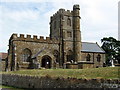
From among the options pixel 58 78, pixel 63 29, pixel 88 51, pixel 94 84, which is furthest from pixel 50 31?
pixel 94 84

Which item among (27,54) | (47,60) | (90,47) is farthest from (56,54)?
(90,47)

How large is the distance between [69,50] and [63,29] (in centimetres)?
458

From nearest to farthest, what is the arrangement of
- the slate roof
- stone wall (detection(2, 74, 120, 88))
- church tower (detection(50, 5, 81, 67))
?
1. stone wall (detection(2, 74, 120, 88))
2. church tower (detection(50, 5, 81, 67))
3. the slate roof

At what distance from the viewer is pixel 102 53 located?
50.1 metres

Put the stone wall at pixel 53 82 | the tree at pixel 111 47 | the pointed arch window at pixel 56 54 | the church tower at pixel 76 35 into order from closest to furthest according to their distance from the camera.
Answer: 1. the stone wall at pixel 53 82
2. the pointed arch window at pixel 56 54
3. the church tower at pixel 76 35
4. the tree at pixel 111 47

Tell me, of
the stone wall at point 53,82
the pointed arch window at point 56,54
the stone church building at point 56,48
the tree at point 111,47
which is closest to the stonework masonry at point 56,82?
the stone wall at point 53,82

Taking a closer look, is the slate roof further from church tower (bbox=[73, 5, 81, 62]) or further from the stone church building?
church tower (bbox=[73, 5, 81, 62])

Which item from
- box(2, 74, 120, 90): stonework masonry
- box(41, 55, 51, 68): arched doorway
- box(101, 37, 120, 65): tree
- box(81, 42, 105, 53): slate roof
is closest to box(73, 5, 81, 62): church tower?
box(81, 42, 105, 53): slate roof

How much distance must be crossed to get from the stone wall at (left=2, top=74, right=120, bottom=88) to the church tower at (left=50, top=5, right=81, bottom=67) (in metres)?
17.8

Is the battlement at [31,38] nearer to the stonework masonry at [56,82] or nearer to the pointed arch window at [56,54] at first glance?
the pointed arch window at [56,54]

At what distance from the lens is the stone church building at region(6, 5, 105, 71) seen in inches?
1518

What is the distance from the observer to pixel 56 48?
4194 cm

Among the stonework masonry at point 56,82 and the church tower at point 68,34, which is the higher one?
the church tower at point 68,34

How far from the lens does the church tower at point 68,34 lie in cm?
4275
